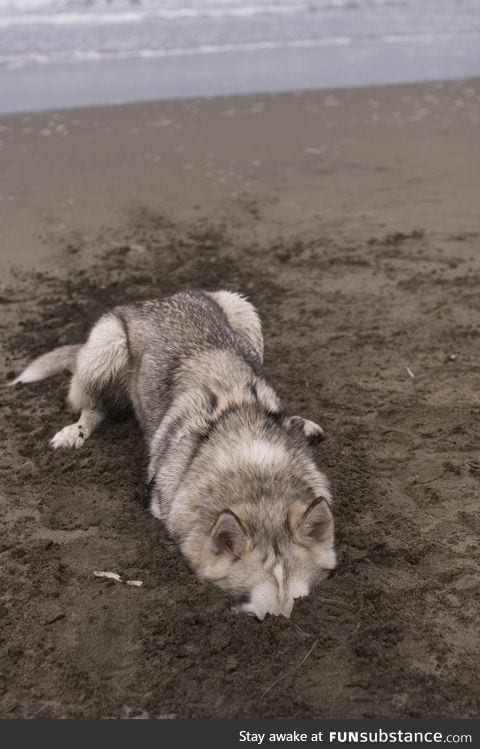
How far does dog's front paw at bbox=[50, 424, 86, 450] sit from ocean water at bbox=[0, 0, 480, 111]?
29.8 feet

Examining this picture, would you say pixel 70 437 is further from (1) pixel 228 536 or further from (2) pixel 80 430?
(1) pixel 228 536

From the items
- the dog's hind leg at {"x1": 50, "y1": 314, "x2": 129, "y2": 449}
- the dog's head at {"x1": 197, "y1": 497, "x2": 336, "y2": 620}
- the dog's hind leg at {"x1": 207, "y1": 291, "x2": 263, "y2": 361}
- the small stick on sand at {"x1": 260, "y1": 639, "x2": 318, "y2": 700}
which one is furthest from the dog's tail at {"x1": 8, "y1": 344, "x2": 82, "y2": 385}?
the small stick on sand at {"x1": 260, "y1": 639, "x2": 318, "y2": 700}

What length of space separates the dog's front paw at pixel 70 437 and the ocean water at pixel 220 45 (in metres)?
9.09

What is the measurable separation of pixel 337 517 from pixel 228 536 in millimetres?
1285

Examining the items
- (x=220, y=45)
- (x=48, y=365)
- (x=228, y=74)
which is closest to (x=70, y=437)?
(x=48, y=365)

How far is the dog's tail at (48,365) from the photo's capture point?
637 cm

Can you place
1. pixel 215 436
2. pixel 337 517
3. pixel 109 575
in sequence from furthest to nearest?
pixel 337 517
pixel 215 436
pixel 109 575

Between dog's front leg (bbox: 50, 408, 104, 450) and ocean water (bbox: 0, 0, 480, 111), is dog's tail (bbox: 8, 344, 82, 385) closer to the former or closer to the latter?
dog's front leg (bbox: 50, 408, 104, 450)

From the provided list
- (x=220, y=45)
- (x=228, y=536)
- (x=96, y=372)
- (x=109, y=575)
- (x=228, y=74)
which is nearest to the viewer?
(x=228, y=536)

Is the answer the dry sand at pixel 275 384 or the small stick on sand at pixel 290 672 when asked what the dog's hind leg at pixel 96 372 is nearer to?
the dry sand at pixel 275 384

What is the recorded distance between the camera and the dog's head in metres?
3.69

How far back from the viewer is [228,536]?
380 centimetres

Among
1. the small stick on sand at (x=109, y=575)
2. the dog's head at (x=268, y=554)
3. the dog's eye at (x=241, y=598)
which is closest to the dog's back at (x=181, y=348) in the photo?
A: the small stick on sand at (x=109, y=575)

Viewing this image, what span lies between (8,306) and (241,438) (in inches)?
159
